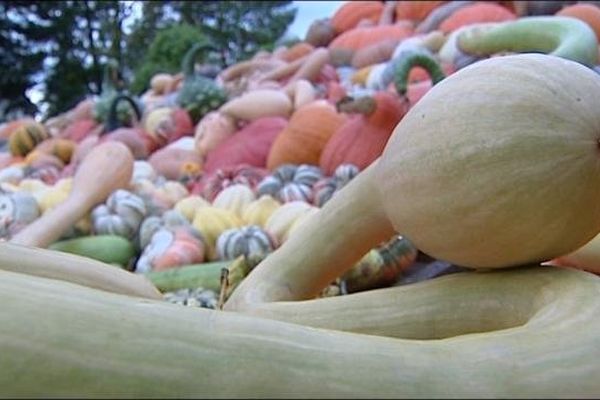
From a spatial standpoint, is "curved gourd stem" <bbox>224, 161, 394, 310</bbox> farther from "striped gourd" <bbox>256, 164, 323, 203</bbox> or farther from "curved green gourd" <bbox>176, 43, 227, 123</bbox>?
"curved green gourd" <bbox>176, 43, 227, 123</bbox>

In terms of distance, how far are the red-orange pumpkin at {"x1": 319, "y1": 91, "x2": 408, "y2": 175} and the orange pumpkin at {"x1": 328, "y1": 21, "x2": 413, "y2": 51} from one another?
182cm

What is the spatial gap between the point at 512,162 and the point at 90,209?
1.32 meters

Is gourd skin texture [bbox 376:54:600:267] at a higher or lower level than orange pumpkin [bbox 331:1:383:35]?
higher

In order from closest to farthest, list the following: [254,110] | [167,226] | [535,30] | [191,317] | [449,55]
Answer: [191,317] < [535,30] < [167,226] < [449,55] < [254,110]

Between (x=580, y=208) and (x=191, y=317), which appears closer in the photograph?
(x=191, y=317)

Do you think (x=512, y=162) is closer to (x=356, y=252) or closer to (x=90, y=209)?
(x=356, y=252)

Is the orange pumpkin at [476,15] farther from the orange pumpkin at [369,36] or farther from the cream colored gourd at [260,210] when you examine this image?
the cream colored gourd at [260,210]

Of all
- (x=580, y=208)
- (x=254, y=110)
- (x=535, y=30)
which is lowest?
(x=254, y=110)

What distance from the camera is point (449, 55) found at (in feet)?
8.02

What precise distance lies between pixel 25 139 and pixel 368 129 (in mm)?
2035

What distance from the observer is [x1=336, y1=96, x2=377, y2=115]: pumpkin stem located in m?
1.65

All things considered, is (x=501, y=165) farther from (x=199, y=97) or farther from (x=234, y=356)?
(x=199, y=97)

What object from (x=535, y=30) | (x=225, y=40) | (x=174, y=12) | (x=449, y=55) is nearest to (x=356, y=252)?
(x=535, y=30)

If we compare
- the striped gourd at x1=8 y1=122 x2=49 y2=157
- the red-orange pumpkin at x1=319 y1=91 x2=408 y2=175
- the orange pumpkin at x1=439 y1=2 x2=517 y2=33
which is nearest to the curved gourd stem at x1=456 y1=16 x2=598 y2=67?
Answer: the red-orange pumpkin at x1=319 y1=91 x2=408 y2=175
